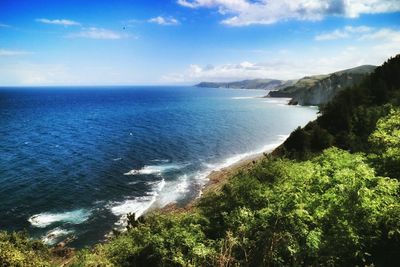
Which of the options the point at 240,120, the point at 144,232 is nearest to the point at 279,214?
the point at 144,232

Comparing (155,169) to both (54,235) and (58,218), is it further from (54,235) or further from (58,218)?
(54,235)

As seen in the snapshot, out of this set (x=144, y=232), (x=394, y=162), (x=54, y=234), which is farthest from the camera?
(x=54, y=234)

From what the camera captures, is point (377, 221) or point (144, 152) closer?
point (377, 221)

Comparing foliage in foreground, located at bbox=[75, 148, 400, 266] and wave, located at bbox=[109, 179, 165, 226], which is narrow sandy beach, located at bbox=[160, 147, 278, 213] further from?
foliage in foreground, located at bbox=[75, 148, 400, 266]

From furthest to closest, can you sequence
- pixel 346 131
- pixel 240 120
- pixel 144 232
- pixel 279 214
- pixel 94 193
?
pixel 240 120 → pixel 94 193 → pixel 346 131 → pixel 144 232 → pixel 279 214

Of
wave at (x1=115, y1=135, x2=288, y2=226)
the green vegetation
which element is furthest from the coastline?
the green vegetation

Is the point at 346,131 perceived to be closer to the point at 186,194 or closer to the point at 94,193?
the point at 186,194

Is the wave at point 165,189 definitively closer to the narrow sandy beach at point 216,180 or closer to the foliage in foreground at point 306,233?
the narrow sandy beach at point 216,180
